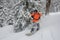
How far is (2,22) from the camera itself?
43.1 ft

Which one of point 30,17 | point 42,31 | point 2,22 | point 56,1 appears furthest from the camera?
point 56,1

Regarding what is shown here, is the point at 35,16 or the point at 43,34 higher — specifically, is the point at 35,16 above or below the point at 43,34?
above

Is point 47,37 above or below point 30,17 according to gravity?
below

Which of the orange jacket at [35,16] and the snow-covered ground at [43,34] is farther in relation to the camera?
the orange jacket at [35,16]

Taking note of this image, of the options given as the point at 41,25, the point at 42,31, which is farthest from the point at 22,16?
the point at 42,31

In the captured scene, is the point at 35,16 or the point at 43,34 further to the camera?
the point at 35,16

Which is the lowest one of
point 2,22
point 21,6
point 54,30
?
point 2,22

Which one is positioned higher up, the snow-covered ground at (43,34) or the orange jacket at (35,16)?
the orange jacket at (35,16)

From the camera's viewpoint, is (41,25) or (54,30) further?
(41,25)

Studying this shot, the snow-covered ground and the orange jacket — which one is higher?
the orange jacket

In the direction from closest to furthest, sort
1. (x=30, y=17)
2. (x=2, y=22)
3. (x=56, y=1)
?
(x=30, y=17) → (x=2, y=22) → (x=56, y=1)

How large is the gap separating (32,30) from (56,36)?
1181 mm

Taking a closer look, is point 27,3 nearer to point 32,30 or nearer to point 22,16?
point 22,16

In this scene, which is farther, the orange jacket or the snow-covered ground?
the orange jacket
